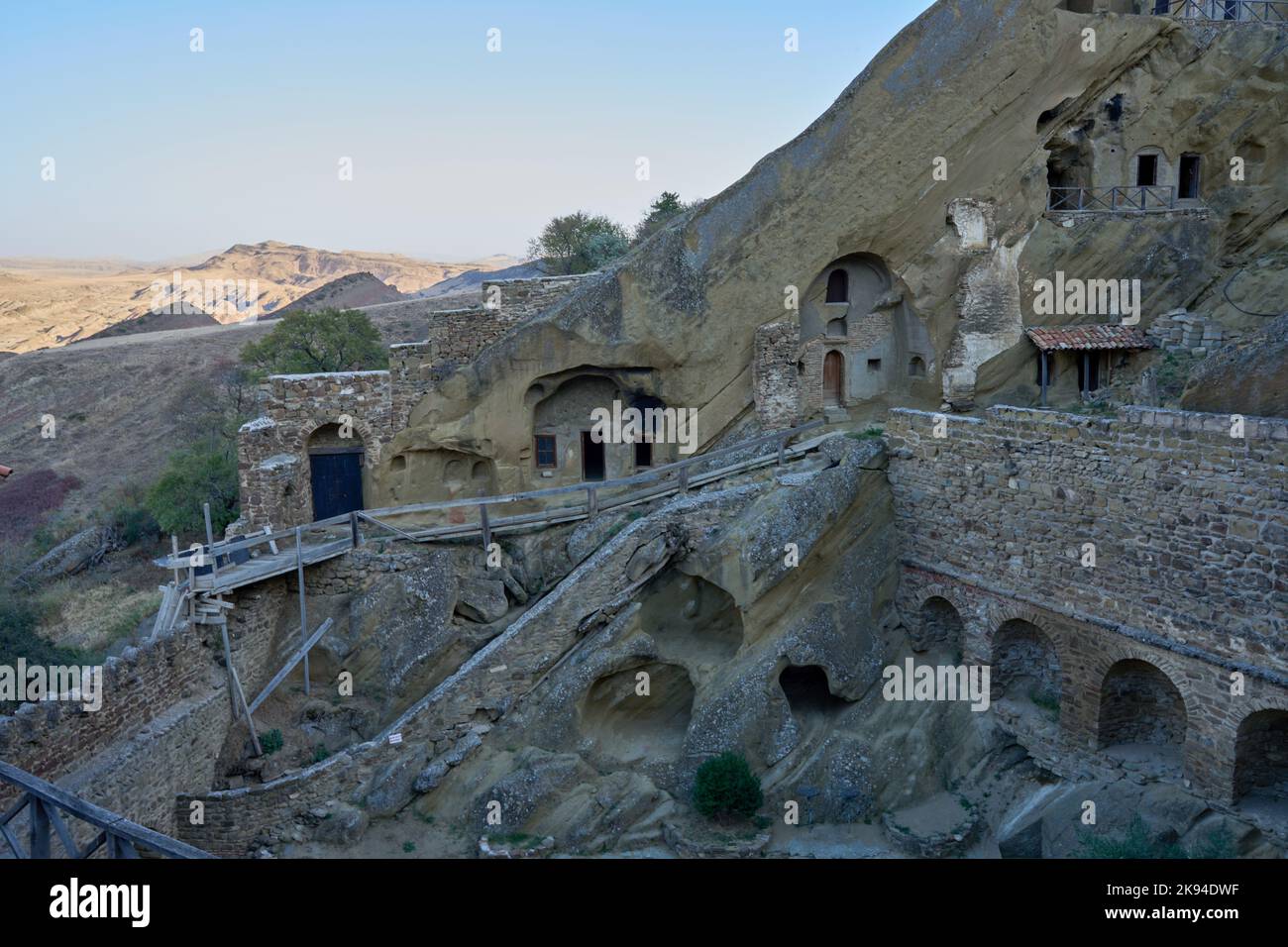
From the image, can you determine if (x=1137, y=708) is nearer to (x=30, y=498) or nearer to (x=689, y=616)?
(x=689, y=616)

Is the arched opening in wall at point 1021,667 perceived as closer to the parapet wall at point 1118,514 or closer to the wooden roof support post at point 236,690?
the parapet wall at point 1118,514

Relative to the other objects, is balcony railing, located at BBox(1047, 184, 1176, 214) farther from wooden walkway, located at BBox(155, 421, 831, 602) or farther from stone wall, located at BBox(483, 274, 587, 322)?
stone wall, located at BBox(483, 274, 587, 322)

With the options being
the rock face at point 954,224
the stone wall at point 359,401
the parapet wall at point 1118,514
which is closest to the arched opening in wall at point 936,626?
the parapet wall at point 1118,514

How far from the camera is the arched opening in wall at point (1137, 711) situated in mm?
14594

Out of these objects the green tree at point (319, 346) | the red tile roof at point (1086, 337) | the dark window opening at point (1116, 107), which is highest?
the dark window opening at point (1116, 107)

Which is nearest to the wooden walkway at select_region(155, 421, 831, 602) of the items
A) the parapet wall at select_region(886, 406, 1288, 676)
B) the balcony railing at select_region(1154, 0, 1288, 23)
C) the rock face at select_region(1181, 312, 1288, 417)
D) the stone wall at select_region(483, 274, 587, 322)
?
the parapet wall at select_region(886, 406, 1288, 676)

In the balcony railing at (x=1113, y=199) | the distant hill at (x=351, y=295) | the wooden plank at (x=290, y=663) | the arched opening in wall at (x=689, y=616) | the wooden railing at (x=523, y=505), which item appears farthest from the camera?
the distant hill at (x=351, y=295)

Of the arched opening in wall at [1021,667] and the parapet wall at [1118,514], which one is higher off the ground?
the parapet wall at [1118,514]

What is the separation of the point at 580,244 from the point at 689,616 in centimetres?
2143

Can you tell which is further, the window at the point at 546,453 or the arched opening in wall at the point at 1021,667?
the window at the point at 546,453

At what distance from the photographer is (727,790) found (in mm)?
15125

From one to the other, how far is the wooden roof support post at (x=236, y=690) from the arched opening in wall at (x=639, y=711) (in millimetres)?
5309

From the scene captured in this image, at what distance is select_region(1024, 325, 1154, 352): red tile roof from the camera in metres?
20.0

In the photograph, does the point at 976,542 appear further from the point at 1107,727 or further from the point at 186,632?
the point at 186,632
